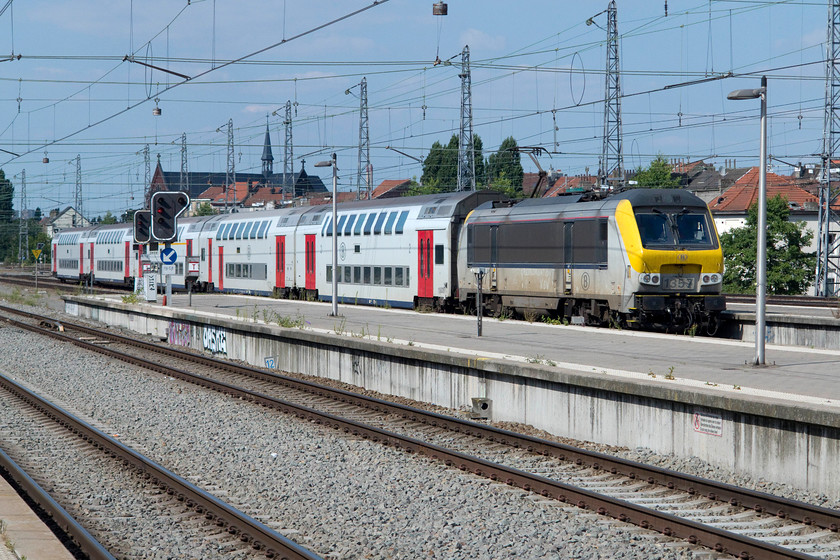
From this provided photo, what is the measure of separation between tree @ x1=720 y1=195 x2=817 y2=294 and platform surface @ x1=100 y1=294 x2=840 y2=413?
101 ft

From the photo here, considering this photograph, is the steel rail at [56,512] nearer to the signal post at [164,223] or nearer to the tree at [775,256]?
the signal post at [164,223]

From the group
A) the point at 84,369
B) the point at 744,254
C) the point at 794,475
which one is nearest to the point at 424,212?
the point at 84,369

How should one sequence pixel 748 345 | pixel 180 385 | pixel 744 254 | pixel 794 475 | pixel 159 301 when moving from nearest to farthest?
pixel 794 475, pixel 748 345, pixel 180 385, pixel 159 301, pixel 744 254

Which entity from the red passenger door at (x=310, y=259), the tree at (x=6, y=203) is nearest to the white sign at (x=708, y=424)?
the red passenger door at (x=310, y=259)

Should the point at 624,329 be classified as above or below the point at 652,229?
below

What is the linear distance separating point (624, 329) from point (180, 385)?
32.9ft

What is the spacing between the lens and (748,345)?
17.3 meters

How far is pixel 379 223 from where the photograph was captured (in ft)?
101

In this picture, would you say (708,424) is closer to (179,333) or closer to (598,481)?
(598,481)

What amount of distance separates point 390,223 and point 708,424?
1984 centimetres

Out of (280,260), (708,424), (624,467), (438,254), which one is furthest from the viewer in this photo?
(280,260)

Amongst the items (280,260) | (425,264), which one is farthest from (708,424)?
(280,260)

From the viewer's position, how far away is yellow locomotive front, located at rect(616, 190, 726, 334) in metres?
20.4

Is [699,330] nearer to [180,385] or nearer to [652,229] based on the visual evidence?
[652,229]
